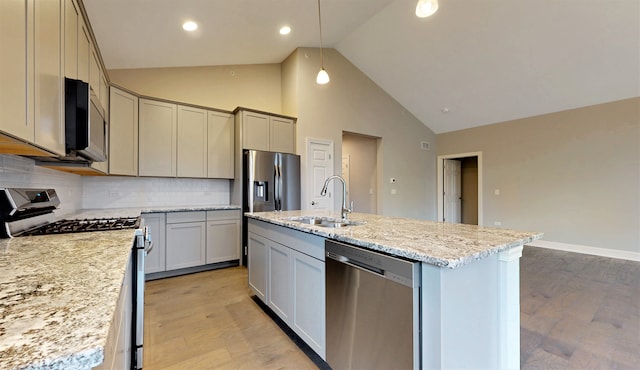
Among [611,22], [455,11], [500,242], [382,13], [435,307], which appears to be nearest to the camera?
[435,307]

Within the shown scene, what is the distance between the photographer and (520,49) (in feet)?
12.9

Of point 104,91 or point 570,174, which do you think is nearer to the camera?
point 104,91

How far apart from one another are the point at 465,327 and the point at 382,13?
437 centimetres

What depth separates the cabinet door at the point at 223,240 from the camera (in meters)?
3.57

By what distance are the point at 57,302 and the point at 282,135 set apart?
381cm

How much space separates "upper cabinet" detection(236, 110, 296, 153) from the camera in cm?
387

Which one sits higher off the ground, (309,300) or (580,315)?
(309,300)

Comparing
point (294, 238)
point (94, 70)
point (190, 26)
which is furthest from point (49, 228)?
point (190, 26)

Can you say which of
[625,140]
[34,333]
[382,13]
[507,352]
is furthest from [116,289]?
[625,140]

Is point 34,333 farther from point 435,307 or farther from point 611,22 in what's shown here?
point 611,22

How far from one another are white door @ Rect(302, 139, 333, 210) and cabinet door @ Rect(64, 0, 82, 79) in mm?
3167

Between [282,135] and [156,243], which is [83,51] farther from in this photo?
[282,135]

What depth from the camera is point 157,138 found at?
3438 mm

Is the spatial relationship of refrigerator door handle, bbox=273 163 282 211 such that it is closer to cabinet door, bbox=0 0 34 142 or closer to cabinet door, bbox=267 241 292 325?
cabinet door, bbox=267 241 292 325
